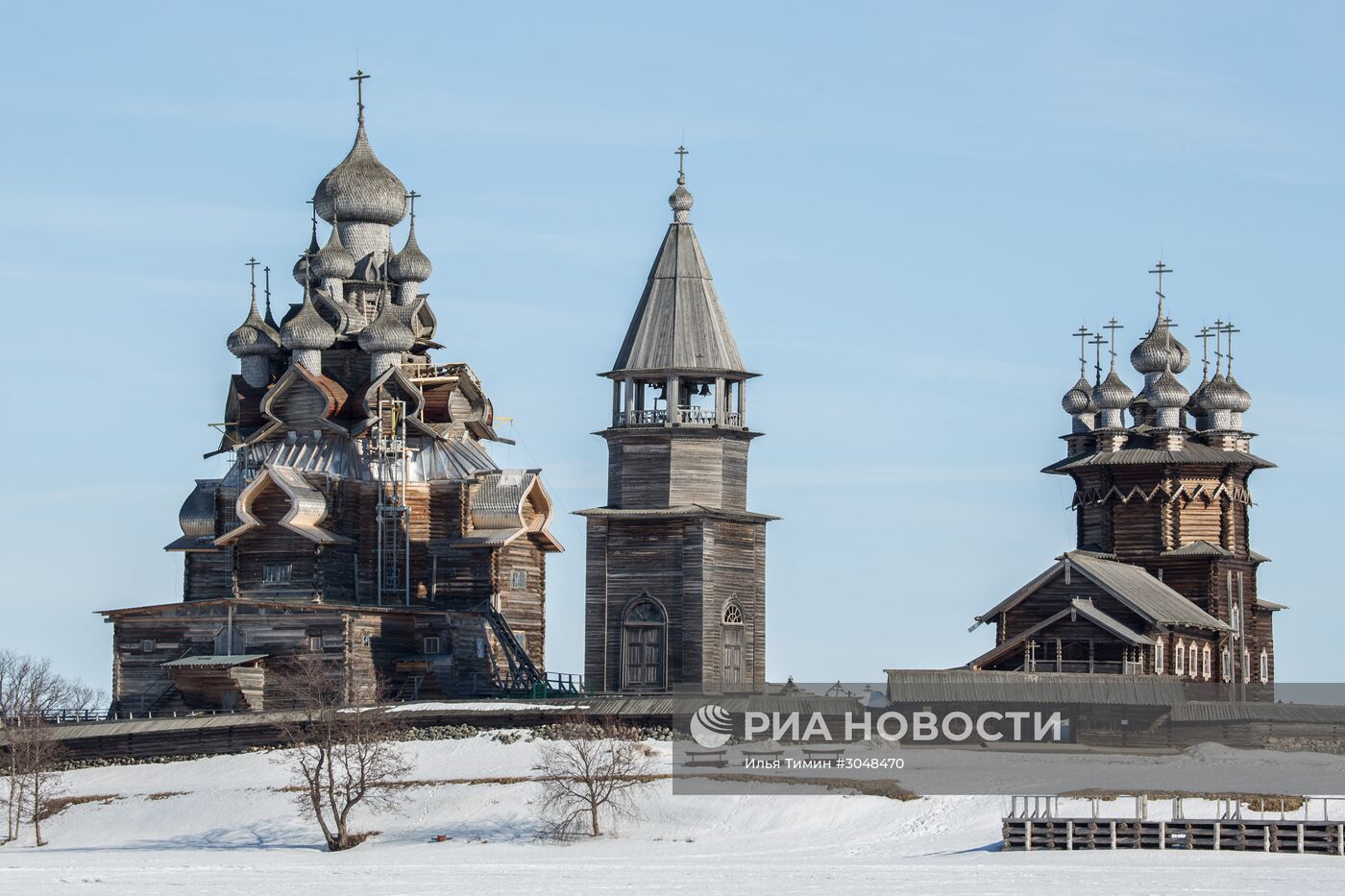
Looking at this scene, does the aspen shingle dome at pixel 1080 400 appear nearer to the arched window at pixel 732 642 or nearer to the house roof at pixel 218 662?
the arched window at pixel 732 642

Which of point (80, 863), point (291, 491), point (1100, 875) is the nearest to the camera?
point (1100, 875)

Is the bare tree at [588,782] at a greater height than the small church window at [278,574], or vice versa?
the small church window at [278,574]

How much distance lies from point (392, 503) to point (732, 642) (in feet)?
34.0

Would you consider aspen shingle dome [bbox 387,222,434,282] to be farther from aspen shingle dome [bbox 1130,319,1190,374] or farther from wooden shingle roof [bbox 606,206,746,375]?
aspen shingle dome [bbox 1130,319,1190,374]

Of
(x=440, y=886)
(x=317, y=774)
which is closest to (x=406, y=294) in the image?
(x=317, y=774)

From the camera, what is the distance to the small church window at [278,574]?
2813 inches

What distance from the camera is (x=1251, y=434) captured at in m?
78.1

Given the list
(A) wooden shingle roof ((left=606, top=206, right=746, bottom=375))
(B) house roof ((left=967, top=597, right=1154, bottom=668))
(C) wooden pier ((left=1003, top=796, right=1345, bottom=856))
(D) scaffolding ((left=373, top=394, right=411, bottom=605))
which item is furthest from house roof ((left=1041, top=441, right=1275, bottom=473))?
(C) wooden pier ((left=1003, top=796, right=1345, bottom=856))

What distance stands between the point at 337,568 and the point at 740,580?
10747mm

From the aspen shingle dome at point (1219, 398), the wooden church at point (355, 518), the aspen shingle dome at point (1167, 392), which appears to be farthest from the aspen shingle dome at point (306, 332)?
the aspen shingle dome at point (1219, 398)

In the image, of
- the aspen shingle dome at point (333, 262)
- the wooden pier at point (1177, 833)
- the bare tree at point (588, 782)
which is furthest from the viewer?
the aspen shingle dome at point (333, 262)

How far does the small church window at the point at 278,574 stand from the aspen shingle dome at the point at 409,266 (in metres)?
8.88

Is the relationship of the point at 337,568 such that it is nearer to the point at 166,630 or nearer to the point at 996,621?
the point at 166,630
